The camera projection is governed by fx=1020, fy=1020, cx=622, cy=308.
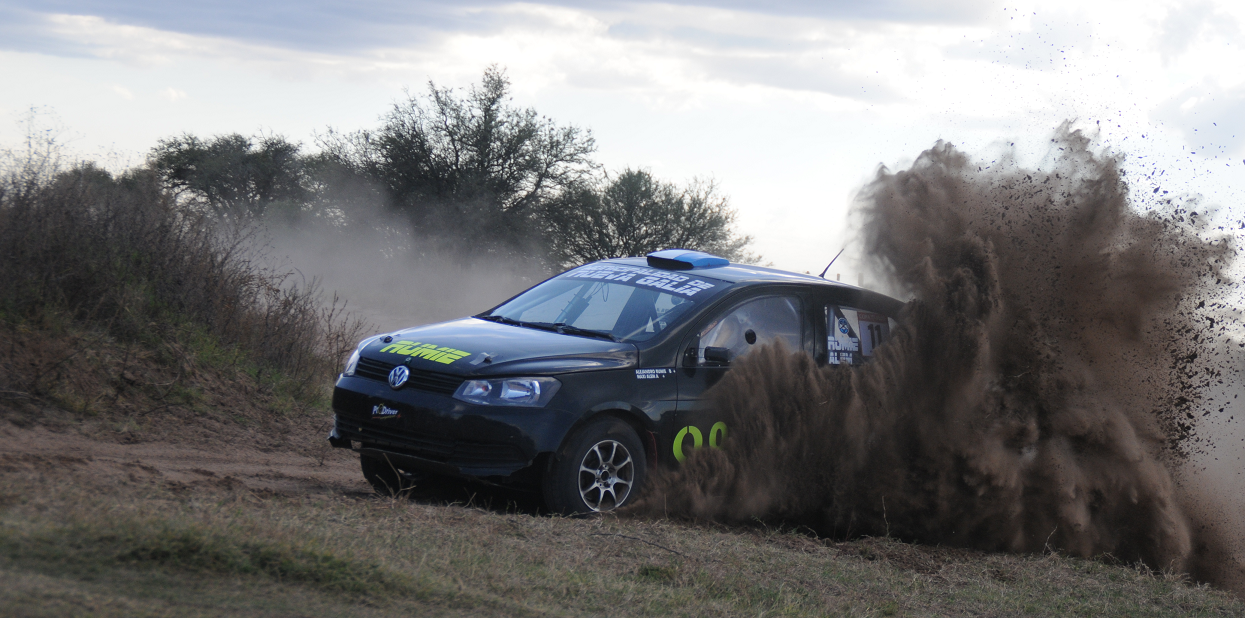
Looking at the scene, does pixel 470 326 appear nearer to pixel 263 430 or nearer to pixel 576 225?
pixel 263 430

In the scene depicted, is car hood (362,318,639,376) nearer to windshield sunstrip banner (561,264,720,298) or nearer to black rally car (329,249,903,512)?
black rally car (329,249,903,512)

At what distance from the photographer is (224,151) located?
37594mm

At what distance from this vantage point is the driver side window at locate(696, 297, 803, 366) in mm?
6734

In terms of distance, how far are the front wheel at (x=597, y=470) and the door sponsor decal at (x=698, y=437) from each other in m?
0.27

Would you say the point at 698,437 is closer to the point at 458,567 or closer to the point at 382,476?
the point at 382,476

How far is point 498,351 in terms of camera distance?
6.07 meters

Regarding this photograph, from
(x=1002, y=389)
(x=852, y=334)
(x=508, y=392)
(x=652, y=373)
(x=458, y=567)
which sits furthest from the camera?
(x=852, y=334)

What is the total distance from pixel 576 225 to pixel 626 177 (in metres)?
2.69

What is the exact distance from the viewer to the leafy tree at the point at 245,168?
35844mm

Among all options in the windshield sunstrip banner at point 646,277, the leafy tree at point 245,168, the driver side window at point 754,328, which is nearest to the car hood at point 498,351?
the driver side window at point 754,328

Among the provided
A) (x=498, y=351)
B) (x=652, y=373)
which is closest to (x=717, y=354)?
(x=652, y=373)

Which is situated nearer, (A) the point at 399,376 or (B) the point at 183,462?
(A) the point at 399,376

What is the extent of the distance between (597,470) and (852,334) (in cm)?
233

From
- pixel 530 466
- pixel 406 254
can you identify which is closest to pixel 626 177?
pixel 406 254
